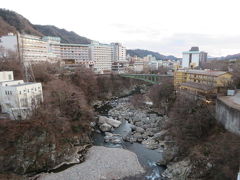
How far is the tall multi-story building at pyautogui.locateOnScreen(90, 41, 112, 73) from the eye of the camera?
159 ft

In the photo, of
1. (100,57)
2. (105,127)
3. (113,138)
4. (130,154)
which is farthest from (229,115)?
(100,57)

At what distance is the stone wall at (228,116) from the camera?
934cm

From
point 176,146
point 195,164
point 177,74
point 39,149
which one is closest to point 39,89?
point 39,149

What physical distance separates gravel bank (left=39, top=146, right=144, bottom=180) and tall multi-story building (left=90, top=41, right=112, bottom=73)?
36324 millimetres

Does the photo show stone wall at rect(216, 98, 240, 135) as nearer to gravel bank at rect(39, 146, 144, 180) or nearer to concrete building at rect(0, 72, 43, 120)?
gravel bank at rect(39, 146, 144, 180)

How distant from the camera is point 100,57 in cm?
5075

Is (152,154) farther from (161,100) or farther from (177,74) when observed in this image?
(177,74)

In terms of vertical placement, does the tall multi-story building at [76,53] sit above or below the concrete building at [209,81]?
above

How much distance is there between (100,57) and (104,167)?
43.0 m

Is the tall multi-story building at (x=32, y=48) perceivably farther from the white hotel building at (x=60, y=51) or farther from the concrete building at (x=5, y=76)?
the concrete building at (x=5, y=76)

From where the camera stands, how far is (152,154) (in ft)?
43.8

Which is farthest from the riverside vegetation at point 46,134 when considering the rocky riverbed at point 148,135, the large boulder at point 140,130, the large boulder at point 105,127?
the large boulder at point 140,130

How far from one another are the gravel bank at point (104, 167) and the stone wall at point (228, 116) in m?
6.77

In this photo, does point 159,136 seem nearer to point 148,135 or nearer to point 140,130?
point 148,135
